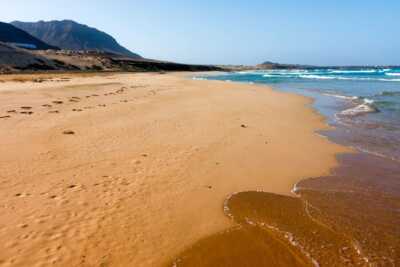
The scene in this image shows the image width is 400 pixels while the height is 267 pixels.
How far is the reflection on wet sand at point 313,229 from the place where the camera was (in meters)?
4.71

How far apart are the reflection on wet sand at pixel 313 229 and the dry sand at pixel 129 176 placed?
1.23 ft

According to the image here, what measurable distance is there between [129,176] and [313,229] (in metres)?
4.06

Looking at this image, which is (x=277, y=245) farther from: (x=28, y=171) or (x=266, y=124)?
(x=266, y=124)

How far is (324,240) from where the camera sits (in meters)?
5.15

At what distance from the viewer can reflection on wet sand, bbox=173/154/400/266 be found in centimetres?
471

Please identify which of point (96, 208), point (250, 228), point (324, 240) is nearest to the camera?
point (324, 240)

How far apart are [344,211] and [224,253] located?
106 inches

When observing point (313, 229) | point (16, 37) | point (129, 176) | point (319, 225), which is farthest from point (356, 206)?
point (16, 37)

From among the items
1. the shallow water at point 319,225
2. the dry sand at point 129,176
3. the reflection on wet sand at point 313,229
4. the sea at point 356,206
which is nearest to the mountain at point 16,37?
the dry sand at point 129,176

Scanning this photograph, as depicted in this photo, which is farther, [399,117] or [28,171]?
[399,117]

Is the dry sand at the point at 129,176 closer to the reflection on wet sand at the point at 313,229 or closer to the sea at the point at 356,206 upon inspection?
the reflection on wet sand at the point at 313,229

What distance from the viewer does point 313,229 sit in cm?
548

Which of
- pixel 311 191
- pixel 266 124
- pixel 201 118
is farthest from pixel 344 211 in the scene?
pixel 201 118

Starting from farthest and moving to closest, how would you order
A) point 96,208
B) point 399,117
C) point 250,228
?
1. point 399,117
2. point 96,208
3. point 250,228
